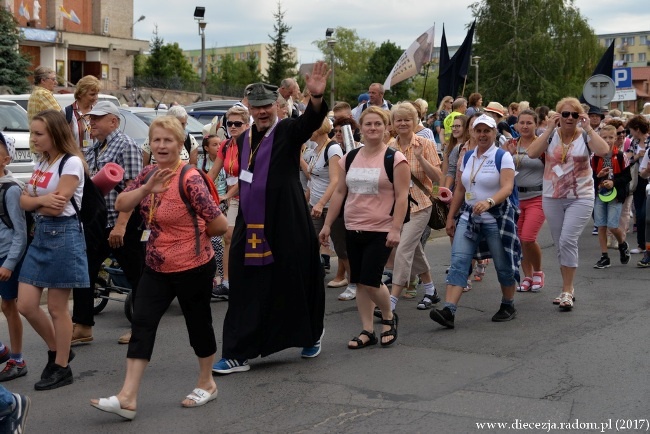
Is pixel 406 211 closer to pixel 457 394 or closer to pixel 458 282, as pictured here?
pixel 458 282

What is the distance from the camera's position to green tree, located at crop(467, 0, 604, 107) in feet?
217

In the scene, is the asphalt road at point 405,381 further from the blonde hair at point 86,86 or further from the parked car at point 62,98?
the parked car at point 62,98

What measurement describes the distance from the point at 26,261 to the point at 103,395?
103cm

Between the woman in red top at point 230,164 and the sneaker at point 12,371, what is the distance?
2391 millimetres

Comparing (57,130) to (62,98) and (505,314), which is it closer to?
(505,314)

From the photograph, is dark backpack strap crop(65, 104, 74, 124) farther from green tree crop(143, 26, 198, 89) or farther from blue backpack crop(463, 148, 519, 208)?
green tree crop(143, 26, 198, 89)

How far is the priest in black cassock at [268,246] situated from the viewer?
666 centimetres

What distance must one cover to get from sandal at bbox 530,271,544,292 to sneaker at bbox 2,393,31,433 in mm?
6323

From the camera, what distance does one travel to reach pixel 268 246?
6676 millimetres

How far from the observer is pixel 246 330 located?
6.68 m

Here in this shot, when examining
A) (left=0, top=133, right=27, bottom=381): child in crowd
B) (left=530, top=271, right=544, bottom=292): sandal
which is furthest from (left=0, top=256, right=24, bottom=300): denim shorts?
(left=530, top=271, right=544, bottom=292): sandal

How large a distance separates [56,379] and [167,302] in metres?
1.12

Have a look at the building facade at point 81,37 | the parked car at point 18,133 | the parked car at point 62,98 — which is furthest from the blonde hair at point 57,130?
the building facade at point 81,37

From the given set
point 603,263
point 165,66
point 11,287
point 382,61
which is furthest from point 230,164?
point 382,61
